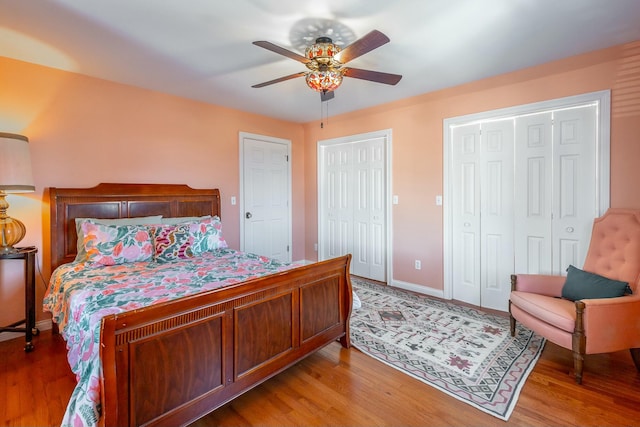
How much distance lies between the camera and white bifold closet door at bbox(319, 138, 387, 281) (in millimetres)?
4320

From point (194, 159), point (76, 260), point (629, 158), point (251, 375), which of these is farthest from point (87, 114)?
point (629, 158)

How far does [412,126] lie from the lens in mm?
3887

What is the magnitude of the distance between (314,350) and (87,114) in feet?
10.6

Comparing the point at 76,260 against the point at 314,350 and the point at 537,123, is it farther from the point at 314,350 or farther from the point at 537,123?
the point at 537,123

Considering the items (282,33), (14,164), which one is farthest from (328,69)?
(14,164)

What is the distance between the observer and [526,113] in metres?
3.03

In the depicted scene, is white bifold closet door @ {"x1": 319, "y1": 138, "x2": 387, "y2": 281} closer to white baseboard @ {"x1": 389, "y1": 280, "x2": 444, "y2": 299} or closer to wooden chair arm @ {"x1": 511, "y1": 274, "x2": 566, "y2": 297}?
white baseboard @ {"x1": 389, "y1": 280, "x2": 444, "y2": 299}

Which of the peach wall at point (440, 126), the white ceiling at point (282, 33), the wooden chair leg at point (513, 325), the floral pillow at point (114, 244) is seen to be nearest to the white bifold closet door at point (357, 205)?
the peach wall at point (440, 126)

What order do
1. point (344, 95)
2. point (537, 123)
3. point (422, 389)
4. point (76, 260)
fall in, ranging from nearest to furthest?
point (422, 389) → point (76, 260) → point (537, 123) → point (344, 95)

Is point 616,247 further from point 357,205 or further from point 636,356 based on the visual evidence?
point 357,205

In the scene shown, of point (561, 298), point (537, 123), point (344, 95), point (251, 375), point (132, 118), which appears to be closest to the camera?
point (251, 375)

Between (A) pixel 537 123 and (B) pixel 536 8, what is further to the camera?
(A) pixel 537 123

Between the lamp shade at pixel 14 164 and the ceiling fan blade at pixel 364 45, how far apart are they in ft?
8.99

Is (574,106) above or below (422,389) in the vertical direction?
above
